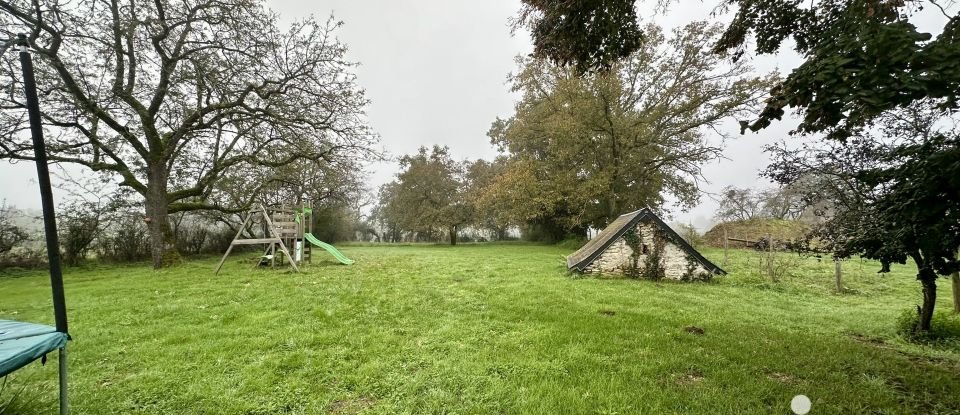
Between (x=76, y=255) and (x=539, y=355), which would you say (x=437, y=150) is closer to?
(x=76, y=255)

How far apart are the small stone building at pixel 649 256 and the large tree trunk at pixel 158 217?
1365 cm

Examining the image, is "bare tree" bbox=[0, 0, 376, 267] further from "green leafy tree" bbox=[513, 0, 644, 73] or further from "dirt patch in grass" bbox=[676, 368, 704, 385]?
"dirt patch in grass" bbox=[676, 368, 704, 385]

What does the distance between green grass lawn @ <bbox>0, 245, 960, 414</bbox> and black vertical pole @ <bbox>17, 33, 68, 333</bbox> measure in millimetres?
1153

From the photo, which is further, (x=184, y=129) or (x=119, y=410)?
(x=184, y=129)

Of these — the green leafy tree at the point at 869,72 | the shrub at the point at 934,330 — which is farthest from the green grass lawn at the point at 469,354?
the green leafy tree at the point at 869,72

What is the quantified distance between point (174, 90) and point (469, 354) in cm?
1275

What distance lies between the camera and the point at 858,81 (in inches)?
108

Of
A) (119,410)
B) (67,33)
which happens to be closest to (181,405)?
(119,410)

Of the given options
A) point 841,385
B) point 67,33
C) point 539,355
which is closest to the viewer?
point 841,385

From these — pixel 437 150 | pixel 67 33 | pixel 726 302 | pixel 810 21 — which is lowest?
pixel 726 302

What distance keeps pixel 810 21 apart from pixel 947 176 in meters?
3.36

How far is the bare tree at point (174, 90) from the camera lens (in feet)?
31.2

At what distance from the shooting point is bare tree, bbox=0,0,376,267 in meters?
9.50

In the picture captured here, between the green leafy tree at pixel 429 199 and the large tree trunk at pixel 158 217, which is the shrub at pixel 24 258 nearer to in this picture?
the large tree trunk at pixel 158 217
